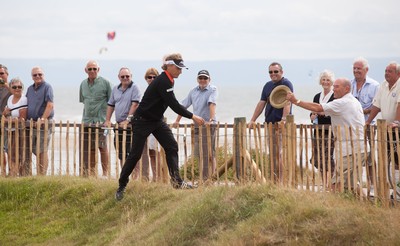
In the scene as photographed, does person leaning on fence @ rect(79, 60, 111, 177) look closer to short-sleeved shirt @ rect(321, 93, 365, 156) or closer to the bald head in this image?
short-sleeved shirt @ rect(321, 93, 365, 156)

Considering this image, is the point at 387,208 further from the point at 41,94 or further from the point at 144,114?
the point at 41,94

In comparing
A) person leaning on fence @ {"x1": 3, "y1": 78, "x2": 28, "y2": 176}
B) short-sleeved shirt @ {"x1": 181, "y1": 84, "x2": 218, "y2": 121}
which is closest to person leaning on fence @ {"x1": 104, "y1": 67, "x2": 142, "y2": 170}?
short-sleeved shirt @ {"x1": 181, "y1": 84, "x2": 218, "y2": 121}

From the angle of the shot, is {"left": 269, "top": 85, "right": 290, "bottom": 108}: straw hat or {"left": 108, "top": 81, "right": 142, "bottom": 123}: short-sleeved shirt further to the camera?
{"left": 108, "top": 81, "right": 142, "bottom": 123}: short-sleeved shirt

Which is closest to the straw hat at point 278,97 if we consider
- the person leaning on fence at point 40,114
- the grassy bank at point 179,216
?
the grassy bank at point 179,216

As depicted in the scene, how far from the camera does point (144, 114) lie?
13.8 metres

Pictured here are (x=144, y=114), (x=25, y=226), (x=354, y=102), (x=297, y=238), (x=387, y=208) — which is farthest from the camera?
(x=25, y=226)

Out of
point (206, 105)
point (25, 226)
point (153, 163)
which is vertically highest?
point (206, 105)

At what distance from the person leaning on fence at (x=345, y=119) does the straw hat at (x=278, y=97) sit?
1.18 m

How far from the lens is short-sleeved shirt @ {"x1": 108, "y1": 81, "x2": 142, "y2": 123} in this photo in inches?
634

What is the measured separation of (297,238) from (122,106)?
625 centimetres

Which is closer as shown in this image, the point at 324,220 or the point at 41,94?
the point at 324,220

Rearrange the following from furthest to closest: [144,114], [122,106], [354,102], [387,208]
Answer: [122,106]
[144,114]
[354,102]
[387,208]

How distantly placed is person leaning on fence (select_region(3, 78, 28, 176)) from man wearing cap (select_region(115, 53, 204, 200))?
3.27 m

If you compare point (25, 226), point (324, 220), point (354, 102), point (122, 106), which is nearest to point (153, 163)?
point (122, 106)
